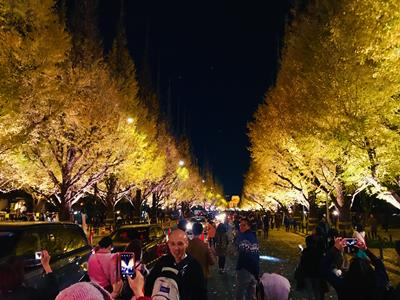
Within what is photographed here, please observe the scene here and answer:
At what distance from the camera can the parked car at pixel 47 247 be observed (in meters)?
6.80

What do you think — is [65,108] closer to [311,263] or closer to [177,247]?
[311,263]

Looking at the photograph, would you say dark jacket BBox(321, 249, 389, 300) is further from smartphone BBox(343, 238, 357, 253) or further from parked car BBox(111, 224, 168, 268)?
parked car BBox(111, 224, 168, 268)

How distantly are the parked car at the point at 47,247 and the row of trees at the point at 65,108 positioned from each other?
308 inches

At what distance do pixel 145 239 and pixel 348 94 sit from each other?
9.04 meters

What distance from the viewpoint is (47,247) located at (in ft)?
25.2

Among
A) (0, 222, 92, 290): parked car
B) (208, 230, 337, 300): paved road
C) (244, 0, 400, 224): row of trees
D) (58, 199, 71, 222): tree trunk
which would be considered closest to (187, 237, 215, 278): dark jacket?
(0, 222, 92, 290): parked car

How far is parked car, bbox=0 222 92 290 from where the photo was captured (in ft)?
22.3

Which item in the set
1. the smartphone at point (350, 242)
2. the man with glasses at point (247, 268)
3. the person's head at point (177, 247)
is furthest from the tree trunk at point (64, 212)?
the person's head at point (177, 247)

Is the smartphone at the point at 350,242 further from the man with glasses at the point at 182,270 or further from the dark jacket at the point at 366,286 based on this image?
the man with glasses at the point at 182,270

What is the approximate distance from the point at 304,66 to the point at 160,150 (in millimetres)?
21656

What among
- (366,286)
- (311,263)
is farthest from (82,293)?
(311,263)

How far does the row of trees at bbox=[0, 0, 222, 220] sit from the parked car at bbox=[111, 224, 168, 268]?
5664 millimetres

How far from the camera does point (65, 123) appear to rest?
22.4 m

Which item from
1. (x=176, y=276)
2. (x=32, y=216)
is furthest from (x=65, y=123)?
(x=176, y=276)
